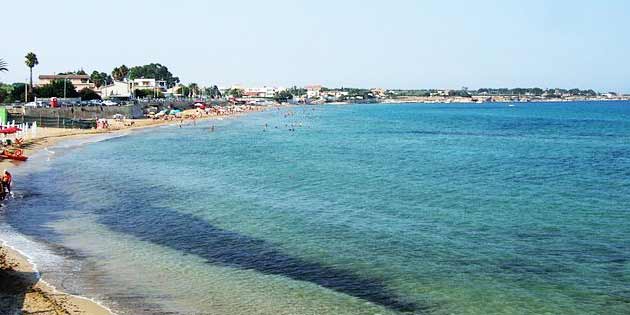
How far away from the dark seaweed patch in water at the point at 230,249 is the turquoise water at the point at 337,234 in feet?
0.28

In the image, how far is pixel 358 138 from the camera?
86.9 metres

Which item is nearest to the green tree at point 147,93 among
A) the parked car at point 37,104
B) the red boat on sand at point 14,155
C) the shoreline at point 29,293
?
the parked car at point 37,104

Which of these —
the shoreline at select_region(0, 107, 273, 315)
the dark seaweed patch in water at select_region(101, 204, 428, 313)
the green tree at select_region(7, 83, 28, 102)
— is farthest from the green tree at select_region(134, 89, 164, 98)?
the shoreline at select_region(0, 107, 273, 315)

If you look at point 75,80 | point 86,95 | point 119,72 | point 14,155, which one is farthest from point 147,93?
point 14,155

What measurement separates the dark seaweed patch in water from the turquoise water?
0.09m

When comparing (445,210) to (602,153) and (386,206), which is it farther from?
(602,153)

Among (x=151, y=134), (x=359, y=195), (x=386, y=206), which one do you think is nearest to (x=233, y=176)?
(x=359, y=195)

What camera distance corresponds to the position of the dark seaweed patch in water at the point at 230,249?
18.7 m

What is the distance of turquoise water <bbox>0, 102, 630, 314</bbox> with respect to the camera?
708 inches

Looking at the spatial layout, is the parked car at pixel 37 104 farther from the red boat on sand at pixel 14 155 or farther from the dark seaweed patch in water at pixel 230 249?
the dark seaweed patch in water at pixel 230 249

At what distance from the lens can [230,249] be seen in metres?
23.3

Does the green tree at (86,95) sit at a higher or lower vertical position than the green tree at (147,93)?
lower

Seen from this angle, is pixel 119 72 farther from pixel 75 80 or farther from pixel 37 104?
pixel 37 104

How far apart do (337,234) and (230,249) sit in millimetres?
4658
